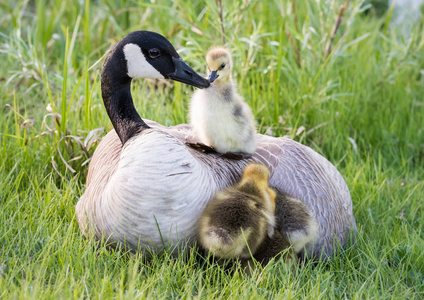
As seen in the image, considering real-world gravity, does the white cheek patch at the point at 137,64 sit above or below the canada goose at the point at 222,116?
above

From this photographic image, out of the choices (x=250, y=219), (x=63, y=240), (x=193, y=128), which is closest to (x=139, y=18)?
(x=193, y=128)

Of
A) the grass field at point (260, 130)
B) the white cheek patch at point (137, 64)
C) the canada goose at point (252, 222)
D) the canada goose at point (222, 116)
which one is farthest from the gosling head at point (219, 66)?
the grass field at point (260, 130)

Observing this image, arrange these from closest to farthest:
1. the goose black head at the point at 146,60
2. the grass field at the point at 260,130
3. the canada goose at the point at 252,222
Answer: the canada goose at the point at 252,222 → the grass field at the point at 260,130 → the goose black head at the point at 146,60

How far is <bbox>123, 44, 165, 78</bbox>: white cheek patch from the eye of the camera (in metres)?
2.98

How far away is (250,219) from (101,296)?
79 cm

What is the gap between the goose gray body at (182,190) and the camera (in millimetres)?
2574

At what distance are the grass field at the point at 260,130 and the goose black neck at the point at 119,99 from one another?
0.70 meters

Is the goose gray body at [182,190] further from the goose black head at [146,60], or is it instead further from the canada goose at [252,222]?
the goose black head at [146,60]

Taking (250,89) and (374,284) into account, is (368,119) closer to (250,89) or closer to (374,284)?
(250,89)

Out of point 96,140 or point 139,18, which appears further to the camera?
point 139,18

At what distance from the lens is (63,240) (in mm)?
2996

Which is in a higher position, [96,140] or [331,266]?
[96,140]

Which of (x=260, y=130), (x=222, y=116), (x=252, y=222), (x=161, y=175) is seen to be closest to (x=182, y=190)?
(x=161, y=175)

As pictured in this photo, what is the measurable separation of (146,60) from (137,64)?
0.19ft
